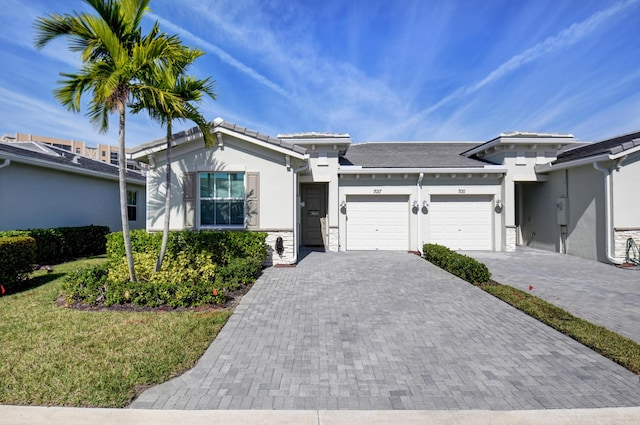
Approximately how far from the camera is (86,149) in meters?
57.2

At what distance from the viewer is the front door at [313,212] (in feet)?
42.8

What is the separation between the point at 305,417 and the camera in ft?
8.75

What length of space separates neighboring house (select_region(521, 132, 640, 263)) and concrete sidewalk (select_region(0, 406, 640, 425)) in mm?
9726

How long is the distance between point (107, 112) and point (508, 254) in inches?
542

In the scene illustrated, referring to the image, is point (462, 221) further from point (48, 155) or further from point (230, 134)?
point (48, 155)

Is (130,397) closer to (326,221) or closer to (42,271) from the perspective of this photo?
(42,271)

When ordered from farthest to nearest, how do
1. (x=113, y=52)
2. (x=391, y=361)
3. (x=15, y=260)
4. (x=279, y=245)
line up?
(x=279, y=245) → (x=15, y=260) → (x=113, y=52) → (x=391, y=361)

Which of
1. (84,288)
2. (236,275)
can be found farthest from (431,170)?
(84,288)

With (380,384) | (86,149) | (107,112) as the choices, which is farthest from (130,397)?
(86,149)

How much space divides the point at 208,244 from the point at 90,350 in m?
4.49

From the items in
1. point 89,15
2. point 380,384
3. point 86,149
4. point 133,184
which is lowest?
point 380,384

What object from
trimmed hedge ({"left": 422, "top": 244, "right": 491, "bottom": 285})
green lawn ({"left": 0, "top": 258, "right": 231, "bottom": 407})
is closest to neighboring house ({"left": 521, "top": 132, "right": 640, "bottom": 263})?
trimmed hedge ({"left": 422, "top": 244, "right": 491, "bottom": 285})

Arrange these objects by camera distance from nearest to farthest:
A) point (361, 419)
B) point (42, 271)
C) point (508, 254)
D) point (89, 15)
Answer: point (361, 419), point (89, 15), point (42, 271), point (508, 254)

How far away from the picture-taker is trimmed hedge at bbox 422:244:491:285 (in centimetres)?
740
